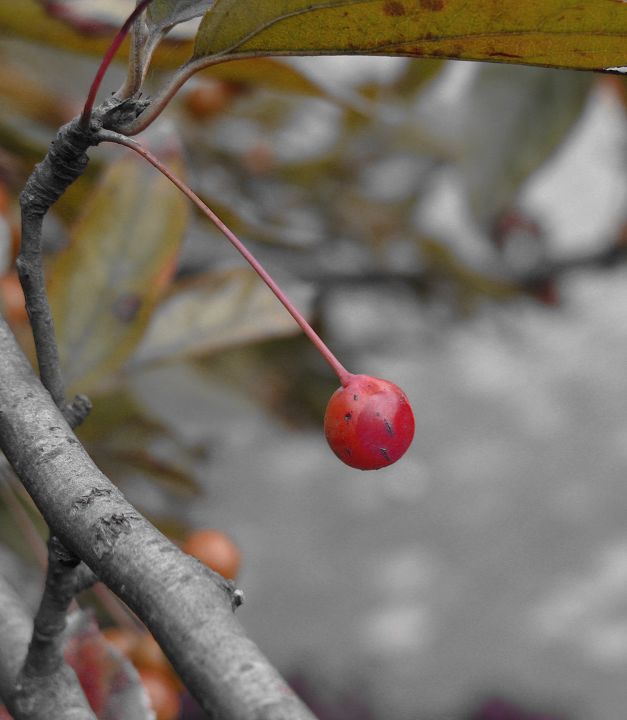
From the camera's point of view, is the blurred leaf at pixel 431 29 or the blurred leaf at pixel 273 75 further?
the blurred leaf at pixel 273 75

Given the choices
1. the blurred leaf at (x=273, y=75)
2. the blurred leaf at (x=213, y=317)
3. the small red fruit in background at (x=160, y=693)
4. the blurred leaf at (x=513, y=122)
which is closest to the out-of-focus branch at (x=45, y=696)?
the small red fruit in background at (x=160, y=693)

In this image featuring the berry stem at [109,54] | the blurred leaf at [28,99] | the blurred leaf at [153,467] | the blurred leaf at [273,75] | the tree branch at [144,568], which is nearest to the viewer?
the tree branch at [144,568]

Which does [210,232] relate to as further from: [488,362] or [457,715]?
[488,362]

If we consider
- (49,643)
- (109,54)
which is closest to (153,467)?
(49,643)

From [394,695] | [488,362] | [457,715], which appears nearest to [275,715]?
[457,715]

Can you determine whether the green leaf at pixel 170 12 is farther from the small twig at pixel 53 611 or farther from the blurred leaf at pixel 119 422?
the blurred leaf at pixel 119 422

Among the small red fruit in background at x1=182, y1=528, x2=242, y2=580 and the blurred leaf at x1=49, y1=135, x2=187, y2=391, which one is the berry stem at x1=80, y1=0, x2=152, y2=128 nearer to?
the blurred leaf at x1=49, y1=135, x2=187, y2=391

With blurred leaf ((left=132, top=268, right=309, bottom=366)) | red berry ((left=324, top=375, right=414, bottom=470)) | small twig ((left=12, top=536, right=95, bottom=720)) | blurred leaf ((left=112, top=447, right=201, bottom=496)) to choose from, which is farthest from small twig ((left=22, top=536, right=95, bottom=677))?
blurred leaf ((left=112, top=447, right=201, bottom=496))
